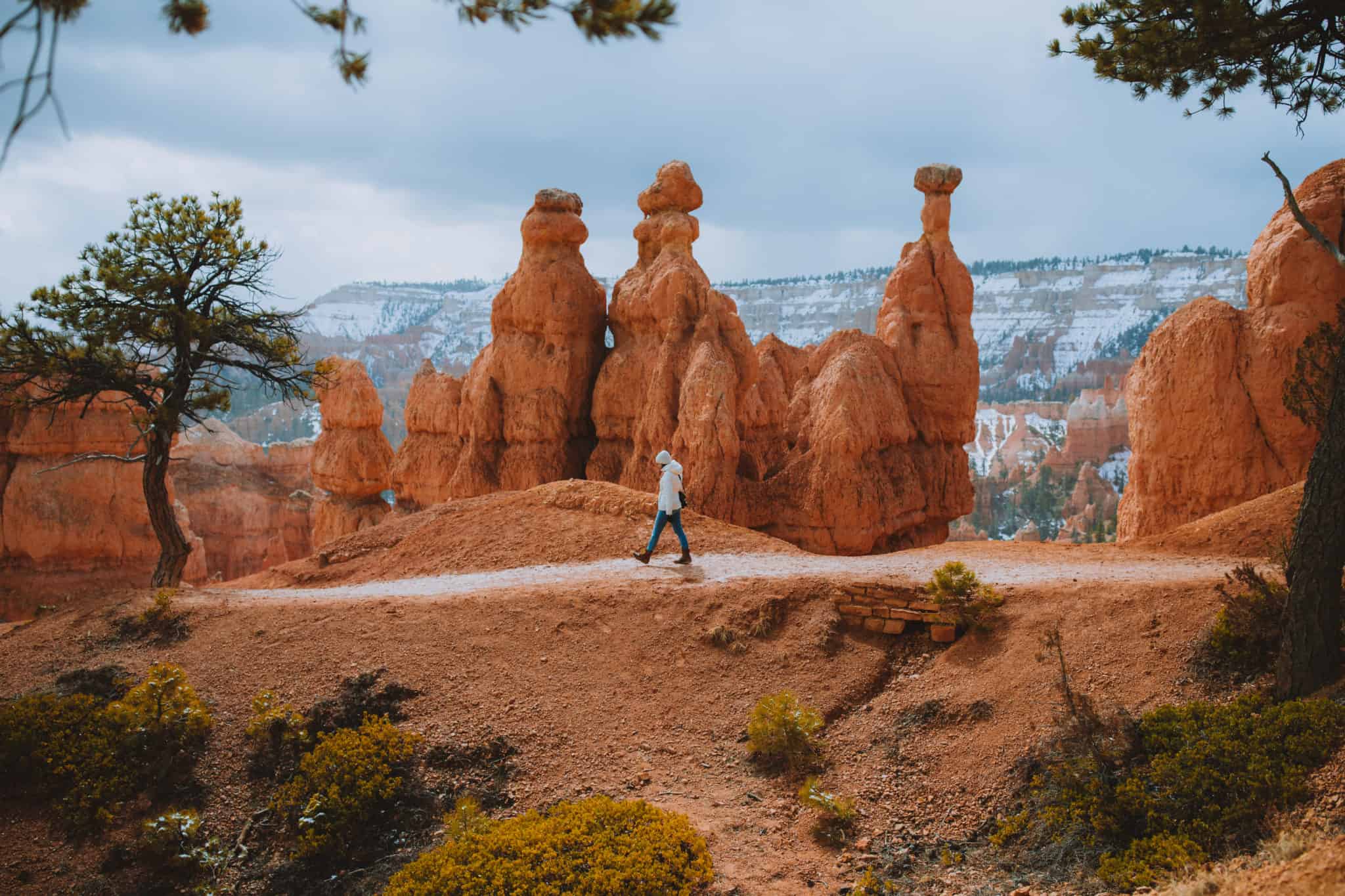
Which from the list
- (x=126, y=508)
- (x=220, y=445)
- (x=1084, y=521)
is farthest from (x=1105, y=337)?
(x=126, y=508)

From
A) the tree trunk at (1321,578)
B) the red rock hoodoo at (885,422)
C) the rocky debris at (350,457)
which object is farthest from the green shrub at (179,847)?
the rocky debris at (350,457)

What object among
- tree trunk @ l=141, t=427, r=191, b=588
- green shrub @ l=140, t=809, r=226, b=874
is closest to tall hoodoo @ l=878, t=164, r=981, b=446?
tree trunk @ l=141, t=427, r=191, b=588

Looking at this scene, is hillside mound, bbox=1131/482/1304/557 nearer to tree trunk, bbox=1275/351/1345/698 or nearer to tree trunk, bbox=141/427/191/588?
tree trunk, bbox=1275/351/1345/698

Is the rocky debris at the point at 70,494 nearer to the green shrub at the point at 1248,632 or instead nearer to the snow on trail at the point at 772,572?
the snow on trail at the point at 772,572

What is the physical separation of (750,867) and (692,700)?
2.47 m

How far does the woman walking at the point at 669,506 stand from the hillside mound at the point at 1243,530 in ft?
20.7

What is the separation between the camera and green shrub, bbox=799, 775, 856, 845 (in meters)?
7.71

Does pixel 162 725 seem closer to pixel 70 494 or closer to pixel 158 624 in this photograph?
pixel 158 624

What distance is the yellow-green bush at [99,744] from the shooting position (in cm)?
855

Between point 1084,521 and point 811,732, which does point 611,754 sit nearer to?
point 811,732

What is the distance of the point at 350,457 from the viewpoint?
29.7m

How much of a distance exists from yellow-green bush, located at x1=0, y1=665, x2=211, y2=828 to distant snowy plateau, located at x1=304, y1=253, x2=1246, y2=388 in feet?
457

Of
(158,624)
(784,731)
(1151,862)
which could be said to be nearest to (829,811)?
(784,731)

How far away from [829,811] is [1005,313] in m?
187
